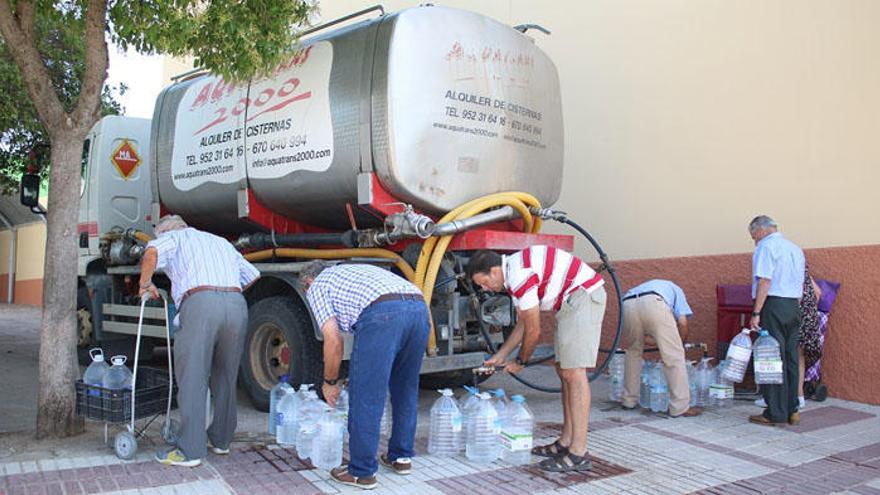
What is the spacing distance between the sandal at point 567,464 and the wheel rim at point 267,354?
2.68 metres

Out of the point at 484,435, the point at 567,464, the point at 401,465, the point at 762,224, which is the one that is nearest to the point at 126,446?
the point at 401,465

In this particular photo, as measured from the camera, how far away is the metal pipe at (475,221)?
18.6 feet

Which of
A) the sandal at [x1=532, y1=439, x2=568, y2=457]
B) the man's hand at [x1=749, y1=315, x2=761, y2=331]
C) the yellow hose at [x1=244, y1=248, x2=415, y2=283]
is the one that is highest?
the yellow hose at [x1=244, y1=248, x2=415, y2=283]

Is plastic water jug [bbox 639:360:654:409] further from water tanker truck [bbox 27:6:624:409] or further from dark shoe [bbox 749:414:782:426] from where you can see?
water tanker truck [bbox 27:6:624:409]

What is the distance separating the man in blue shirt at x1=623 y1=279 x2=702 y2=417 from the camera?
247 inches

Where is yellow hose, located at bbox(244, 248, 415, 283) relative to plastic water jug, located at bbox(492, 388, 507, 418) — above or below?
above

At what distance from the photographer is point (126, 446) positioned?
180 inches

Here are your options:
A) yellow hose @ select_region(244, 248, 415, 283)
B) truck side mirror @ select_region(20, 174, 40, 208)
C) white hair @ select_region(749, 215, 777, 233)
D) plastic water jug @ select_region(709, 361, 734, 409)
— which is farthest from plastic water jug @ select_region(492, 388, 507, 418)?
truck side mirror @ select_region(20, 174, 40, 208)

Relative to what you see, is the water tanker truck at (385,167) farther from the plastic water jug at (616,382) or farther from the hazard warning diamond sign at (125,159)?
the hazard warning diamond sign at (125,159)

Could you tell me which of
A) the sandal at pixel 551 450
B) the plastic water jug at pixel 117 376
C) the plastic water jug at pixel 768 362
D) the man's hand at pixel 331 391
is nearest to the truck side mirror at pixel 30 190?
the plastic water jug at pixel 117 376

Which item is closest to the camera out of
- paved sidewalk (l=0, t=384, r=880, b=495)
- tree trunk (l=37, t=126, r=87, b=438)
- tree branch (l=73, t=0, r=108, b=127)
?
paved sidewalk (l=0, t=384, r=880, b=495)

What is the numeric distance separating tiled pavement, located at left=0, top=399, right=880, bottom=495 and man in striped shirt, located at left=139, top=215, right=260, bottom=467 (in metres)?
0.20

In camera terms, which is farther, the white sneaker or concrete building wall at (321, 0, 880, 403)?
concrete building wall at (321, 0, 880, 403)

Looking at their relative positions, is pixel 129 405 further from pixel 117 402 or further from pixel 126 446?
pixel 126 446
